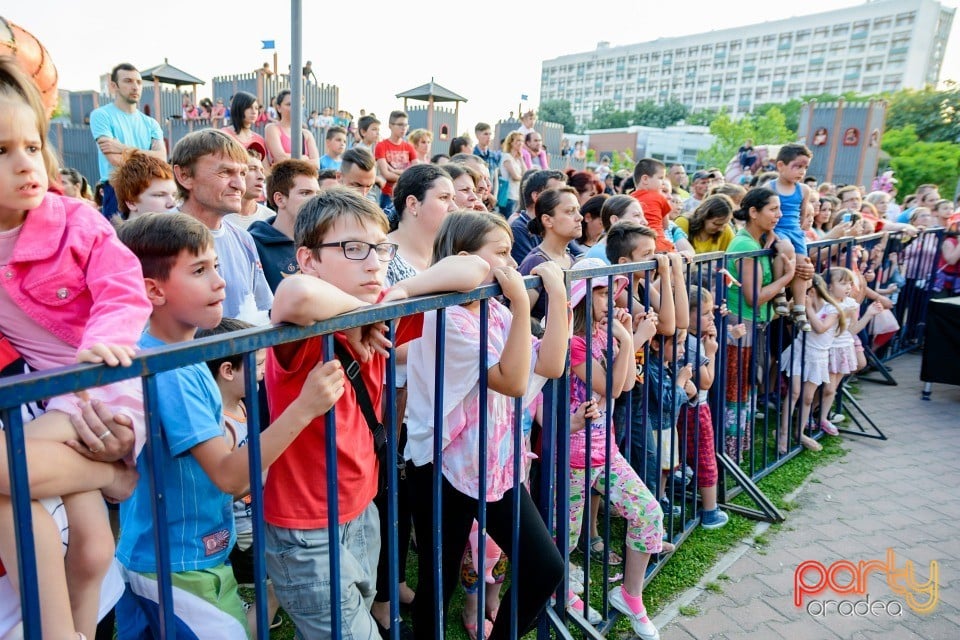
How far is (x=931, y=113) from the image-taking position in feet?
225

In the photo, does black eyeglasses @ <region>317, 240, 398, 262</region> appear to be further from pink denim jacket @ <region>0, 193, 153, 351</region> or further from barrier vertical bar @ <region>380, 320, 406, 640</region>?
pink denim jacket @ <region>0, 193, 153, 351</region>

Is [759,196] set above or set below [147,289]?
above

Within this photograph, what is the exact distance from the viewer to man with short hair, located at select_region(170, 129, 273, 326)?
10.0 ft

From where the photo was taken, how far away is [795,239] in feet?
16.8

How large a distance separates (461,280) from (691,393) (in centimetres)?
236

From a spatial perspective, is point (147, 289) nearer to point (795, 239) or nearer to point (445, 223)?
point (445, 223)

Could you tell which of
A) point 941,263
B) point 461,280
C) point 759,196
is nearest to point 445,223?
point 461,280

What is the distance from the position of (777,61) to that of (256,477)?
150801 mm

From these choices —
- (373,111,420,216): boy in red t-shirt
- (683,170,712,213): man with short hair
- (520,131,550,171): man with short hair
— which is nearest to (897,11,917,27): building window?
(683,170,712,213): man with short hair

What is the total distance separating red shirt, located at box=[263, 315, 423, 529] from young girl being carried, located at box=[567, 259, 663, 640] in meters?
1.31

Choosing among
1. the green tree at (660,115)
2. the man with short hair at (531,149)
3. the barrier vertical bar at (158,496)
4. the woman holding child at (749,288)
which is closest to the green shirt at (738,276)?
the woman holding child at (749,288)

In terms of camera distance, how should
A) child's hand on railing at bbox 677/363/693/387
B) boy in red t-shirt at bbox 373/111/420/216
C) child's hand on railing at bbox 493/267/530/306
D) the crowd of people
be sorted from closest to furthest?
the crowd of people → child's hand on railing at bbox 493/267/530/306 → child's hand on railing at bbox 677/363/693/387 → boy in red t-shirt at bbox 373/111/420/216

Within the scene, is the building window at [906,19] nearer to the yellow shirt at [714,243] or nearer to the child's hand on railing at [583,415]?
the yellow shirt at [714,243]

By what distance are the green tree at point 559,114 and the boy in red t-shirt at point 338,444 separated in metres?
130
